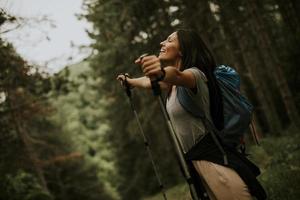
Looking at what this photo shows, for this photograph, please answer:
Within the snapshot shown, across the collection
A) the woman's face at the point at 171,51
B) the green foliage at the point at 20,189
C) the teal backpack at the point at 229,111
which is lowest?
the green foliage at the point at 20,189

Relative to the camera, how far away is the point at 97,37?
893 inches

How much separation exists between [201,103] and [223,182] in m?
0.69

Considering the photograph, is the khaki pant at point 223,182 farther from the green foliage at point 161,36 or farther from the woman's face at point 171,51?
the green foliage at point 161,36

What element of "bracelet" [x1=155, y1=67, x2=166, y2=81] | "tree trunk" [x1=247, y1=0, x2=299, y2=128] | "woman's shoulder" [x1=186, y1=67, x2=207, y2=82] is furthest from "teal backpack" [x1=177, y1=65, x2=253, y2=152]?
"tree trunk" [x1=247, y1=0, x2=299, y2=128]

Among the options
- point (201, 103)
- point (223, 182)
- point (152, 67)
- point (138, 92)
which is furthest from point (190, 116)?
point (138, 92)

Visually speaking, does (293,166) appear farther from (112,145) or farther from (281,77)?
(112,145)

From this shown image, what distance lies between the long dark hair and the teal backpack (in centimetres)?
6

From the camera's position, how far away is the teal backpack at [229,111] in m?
3.77

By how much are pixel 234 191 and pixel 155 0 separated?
14.4 m

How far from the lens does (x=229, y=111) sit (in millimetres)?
3842

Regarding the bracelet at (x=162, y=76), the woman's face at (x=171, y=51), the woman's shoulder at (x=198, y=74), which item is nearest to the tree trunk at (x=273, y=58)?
the woman's face at (x=171, y=51)

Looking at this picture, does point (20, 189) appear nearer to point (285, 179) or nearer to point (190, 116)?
point (285, 179)

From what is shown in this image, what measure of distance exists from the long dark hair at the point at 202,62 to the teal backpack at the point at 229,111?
0.06 metres

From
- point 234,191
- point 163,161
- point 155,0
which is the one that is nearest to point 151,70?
point 234,191
